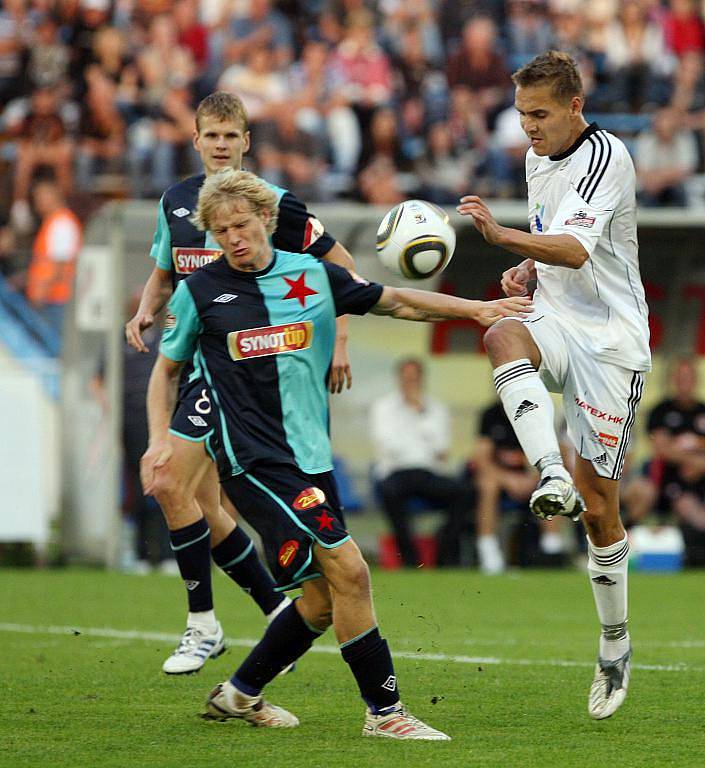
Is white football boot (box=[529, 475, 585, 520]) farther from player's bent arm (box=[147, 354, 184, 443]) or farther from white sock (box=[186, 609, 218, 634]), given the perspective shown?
white sock (box=[186, 609, 218, 634])

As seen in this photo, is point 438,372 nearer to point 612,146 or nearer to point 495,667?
point 495,667

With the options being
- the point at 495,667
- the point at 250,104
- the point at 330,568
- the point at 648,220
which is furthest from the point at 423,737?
the point at 250,104

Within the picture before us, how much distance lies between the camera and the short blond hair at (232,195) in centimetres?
566

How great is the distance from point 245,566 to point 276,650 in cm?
167

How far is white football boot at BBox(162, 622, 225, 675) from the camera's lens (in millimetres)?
7297

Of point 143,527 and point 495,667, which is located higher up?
point 495,667

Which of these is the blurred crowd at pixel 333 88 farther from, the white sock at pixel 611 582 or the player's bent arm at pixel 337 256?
the white sock at pixel 611 582

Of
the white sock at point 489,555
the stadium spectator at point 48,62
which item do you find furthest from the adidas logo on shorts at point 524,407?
the stadium spectator at point 48,62

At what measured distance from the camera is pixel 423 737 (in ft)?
18.6

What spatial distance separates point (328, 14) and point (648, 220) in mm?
6940

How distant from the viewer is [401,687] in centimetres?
716

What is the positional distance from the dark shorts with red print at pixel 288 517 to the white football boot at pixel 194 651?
1.75 metres

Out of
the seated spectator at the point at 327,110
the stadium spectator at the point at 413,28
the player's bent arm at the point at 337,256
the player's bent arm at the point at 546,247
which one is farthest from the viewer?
the stadium spectator at the point at 413,28

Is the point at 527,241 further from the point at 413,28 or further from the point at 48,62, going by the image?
the point at 413,28
